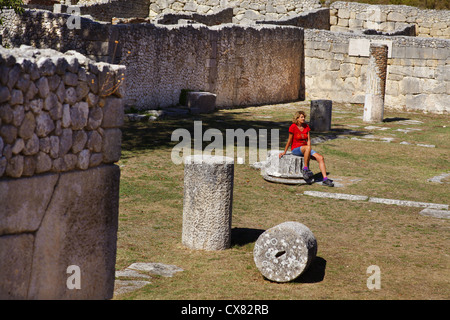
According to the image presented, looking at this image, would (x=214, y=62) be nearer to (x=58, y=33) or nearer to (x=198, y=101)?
(x=198, y=101)

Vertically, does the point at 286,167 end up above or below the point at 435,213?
above

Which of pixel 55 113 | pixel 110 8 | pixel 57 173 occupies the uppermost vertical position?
pixel 110 8

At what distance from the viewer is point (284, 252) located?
6.61 meters

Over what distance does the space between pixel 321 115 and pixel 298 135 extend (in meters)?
5.47

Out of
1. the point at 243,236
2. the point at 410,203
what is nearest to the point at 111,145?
the point at 243,236

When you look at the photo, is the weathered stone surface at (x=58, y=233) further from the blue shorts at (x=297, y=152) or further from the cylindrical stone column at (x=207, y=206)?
the blue shorts at (x=297, y=152)

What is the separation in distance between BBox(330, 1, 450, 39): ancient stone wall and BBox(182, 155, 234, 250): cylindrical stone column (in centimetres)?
2237

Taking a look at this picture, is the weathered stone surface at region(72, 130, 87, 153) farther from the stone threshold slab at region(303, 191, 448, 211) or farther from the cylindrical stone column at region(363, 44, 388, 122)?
the cylindrical stone column at region(363, 44, 388, 122)

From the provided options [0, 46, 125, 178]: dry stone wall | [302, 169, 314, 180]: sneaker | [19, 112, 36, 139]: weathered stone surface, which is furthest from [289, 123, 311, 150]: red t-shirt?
[19, 112, 36, 139]: weathered stone surface

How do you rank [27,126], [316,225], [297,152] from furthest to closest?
1. [297,152]
2. [316,225]
3. [27,126]

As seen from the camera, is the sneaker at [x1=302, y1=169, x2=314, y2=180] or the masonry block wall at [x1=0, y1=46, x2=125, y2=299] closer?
the masonry block wall at [x1=0, y1=46, x2=125, y2=299]

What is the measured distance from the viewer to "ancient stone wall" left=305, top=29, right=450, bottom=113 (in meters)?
20.8

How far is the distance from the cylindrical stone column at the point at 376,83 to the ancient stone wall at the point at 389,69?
10.0ft
